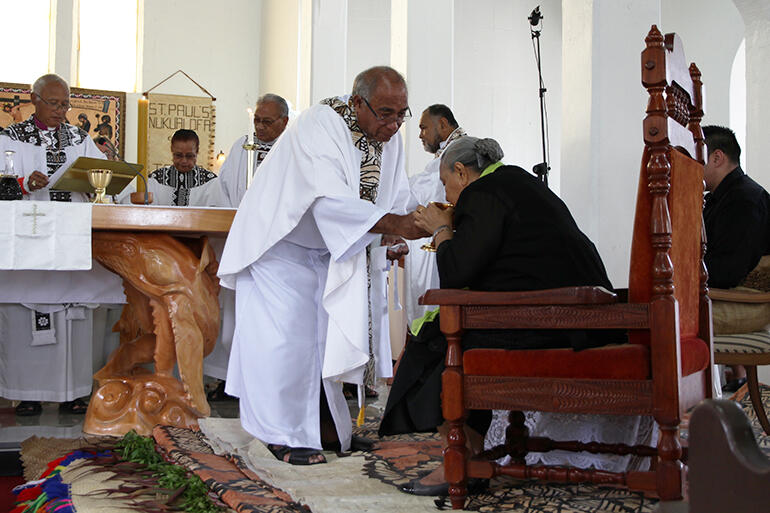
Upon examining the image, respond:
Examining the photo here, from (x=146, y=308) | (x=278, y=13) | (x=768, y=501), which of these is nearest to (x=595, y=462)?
(x=768, y=501)

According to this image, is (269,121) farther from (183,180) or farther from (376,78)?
(376,78)

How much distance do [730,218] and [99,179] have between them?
3416 mm

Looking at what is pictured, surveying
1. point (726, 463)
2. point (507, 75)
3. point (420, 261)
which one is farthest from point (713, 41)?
point (726, 463)

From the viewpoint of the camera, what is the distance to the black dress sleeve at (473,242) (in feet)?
8.97

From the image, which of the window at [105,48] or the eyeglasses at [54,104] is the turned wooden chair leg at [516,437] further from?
the window at [105,48]

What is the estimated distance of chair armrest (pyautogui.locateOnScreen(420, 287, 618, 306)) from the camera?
240 cm

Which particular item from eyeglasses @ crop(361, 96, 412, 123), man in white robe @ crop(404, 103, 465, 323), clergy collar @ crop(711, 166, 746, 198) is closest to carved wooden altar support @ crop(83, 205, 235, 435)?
eyeglasses @ crop(361, 96, 412, 123)

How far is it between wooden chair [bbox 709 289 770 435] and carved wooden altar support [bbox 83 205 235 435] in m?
2.49

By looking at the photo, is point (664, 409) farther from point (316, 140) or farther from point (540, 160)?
point (540, 160)

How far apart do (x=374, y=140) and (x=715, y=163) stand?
1947 mm

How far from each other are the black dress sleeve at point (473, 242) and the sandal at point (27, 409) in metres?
3.31

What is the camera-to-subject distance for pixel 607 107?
4.30 m

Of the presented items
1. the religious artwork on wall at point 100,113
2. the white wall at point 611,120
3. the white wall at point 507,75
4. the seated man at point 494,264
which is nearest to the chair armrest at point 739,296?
the white wall at point 611,120

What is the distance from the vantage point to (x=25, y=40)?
12.0 metres
